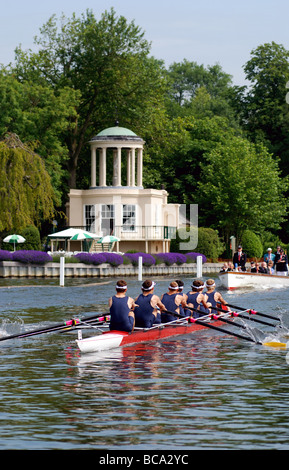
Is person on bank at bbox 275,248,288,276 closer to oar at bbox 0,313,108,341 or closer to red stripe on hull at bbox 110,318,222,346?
red stripe on hull at bbox 110,318,222,346

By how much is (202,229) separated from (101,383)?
52768mm

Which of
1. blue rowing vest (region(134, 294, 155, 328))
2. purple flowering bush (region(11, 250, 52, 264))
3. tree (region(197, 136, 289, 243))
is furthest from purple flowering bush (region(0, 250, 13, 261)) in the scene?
blue rowing vest (region(134, 294, 155, 328))

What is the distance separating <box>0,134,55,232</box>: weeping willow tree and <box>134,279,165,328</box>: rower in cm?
3210

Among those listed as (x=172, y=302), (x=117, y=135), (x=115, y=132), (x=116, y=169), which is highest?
(x=115, y=132)

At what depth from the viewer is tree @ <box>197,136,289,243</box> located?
73312 mm

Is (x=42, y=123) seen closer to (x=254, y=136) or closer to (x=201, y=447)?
(x=254, y=136)

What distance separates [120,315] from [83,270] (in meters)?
35.3

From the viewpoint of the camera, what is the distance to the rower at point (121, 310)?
21266mm

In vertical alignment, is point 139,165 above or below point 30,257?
above

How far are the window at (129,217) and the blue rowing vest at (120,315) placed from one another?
1877 inches

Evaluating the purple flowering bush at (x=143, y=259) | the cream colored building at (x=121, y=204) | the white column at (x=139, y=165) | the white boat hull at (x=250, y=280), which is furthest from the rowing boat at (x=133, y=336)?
the white column at (x=139, y=165)

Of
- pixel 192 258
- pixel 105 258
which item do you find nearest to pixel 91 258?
pixel 105 258

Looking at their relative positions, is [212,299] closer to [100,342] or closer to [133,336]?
[133,336]

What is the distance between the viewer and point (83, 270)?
56.6 meters
